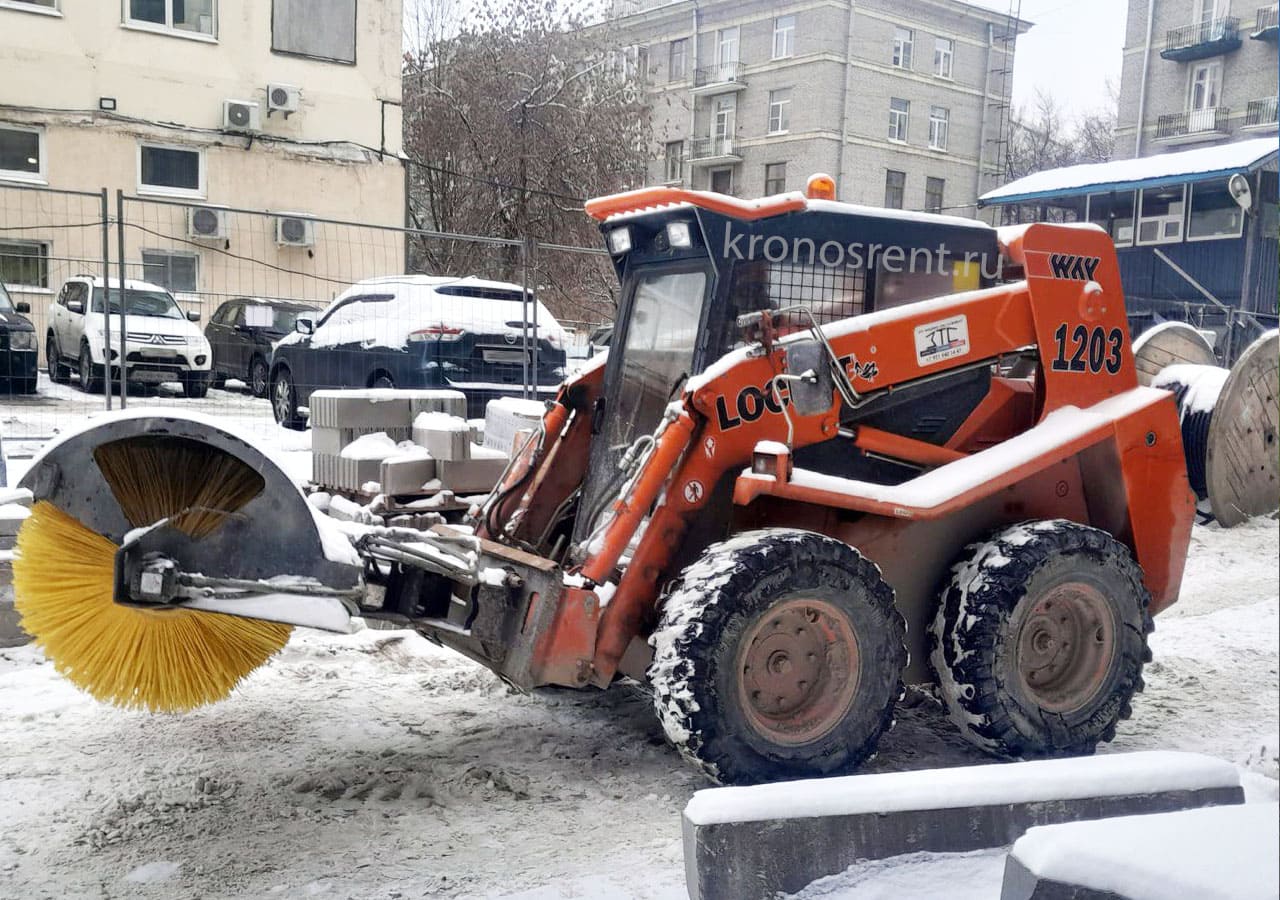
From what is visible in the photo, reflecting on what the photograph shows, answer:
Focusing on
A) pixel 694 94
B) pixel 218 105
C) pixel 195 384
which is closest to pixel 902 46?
pixel 694 94

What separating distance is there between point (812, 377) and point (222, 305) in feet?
35.9

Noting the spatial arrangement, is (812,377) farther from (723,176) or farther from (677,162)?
(677,162)

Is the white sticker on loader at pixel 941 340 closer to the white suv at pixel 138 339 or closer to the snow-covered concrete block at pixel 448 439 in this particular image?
the snow-covered concrete block at pixel 448 439

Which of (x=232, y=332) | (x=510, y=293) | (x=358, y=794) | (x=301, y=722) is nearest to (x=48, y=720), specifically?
(x=301, y=722)

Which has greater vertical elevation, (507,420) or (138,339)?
(138,339)

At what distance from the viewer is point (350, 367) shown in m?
10.7

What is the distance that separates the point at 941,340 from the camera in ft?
13.8

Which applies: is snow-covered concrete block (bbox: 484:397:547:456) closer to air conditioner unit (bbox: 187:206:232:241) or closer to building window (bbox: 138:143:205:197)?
air conditioner unit (bbox: 187:206:232:241)

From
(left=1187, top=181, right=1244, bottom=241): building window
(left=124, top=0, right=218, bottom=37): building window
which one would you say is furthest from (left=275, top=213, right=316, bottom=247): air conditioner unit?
(left=1187, top=181, right=1244, bottom=241): building window

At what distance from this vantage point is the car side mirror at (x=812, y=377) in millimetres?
3975

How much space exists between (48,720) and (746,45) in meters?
6.61

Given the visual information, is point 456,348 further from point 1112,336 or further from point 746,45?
point 1112,336

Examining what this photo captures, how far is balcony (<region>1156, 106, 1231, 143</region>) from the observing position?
17.0ft

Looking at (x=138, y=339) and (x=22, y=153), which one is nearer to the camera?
(x=138, y=339)
